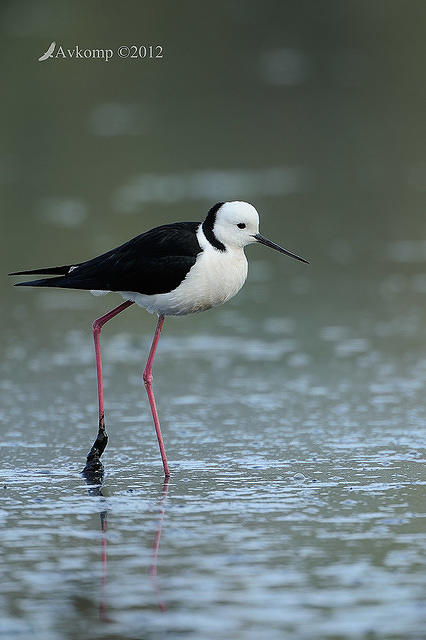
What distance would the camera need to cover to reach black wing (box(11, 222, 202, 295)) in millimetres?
7527

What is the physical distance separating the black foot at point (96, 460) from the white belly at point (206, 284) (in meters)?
0.72

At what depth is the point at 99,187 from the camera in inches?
657

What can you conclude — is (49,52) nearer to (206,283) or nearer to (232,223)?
(232,223)

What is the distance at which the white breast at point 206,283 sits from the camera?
7.51 meters

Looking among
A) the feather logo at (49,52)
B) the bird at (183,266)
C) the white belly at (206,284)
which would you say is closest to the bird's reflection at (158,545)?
the bird at (183,266)

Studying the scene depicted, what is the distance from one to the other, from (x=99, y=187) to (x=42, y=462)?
30.9 feet

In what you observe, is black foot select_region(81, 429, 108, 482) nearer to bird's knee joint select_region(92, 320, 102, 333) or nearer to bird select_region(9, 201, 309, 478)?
bird select_region(9, 201, 309, 478)

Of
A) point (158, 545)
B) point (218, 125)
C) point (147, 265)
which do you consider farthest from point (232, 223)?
point (218, 125)

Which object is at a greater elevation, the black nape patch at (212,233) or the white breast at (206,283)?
the black nape patch at (212,233)

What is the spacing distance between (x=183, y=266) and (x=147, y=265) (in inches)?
7.7

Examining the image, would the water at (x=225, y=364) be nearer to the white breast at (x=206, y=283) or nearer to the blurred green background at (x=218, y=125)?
the blurred green background at (x=218, y=125)

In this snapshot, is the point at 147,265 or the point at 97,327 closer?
the point at 147,265

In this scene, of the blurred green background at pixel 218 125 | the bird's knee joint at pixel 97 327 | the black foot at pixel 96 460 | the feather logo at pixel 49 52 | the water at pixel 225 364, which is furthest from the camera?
the feather logo at pixel 49 52

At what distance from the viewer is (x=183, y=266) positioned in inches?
296
